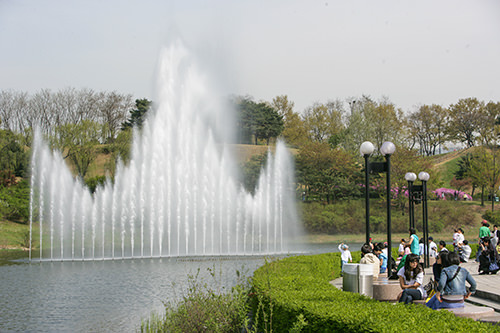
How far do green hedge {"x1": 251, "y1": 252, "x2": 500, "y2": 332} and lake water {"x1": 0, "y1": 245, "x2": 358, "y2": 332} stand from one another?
1322 millimetres

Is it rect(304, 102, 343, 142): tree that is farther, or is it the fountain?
rect(304, 102, 343, 142): tree

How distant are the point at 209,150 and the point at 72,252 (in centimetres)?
1022

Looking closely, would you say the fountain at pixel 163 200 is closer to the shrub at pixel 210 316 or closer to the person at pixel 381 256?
the person at pixel 381 256

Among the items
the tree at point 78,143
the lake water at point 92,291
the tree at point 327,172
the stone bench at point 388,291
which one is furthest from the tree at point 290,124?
the stone bench at point 388,291

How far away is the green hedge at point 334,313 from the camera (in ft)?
20.9

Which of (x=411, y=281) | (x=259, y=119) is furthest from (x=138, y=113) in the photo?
(x=411, y=281)

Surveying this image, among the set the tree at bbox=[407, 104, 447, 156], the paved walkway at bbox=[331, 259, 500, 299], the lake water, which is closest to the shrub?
the lake water

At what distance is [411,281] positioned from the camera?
9.66 metres

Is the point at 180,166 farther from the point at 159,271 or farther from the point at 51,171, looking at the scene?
the point at 159,271

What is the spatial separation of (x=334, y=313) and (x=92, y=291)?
41.3 feet

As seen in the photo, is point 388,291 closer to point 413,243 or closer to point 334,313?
point 334,313

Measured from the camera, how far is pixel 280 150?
130 feet

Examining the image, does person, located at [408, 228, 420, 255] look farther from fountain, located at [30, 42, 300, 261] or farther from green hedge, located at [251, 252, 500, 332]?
fountain, located at [30, 42, 300, 261]

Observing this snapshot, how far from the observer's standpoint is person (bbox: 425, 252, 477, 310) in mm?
8422
